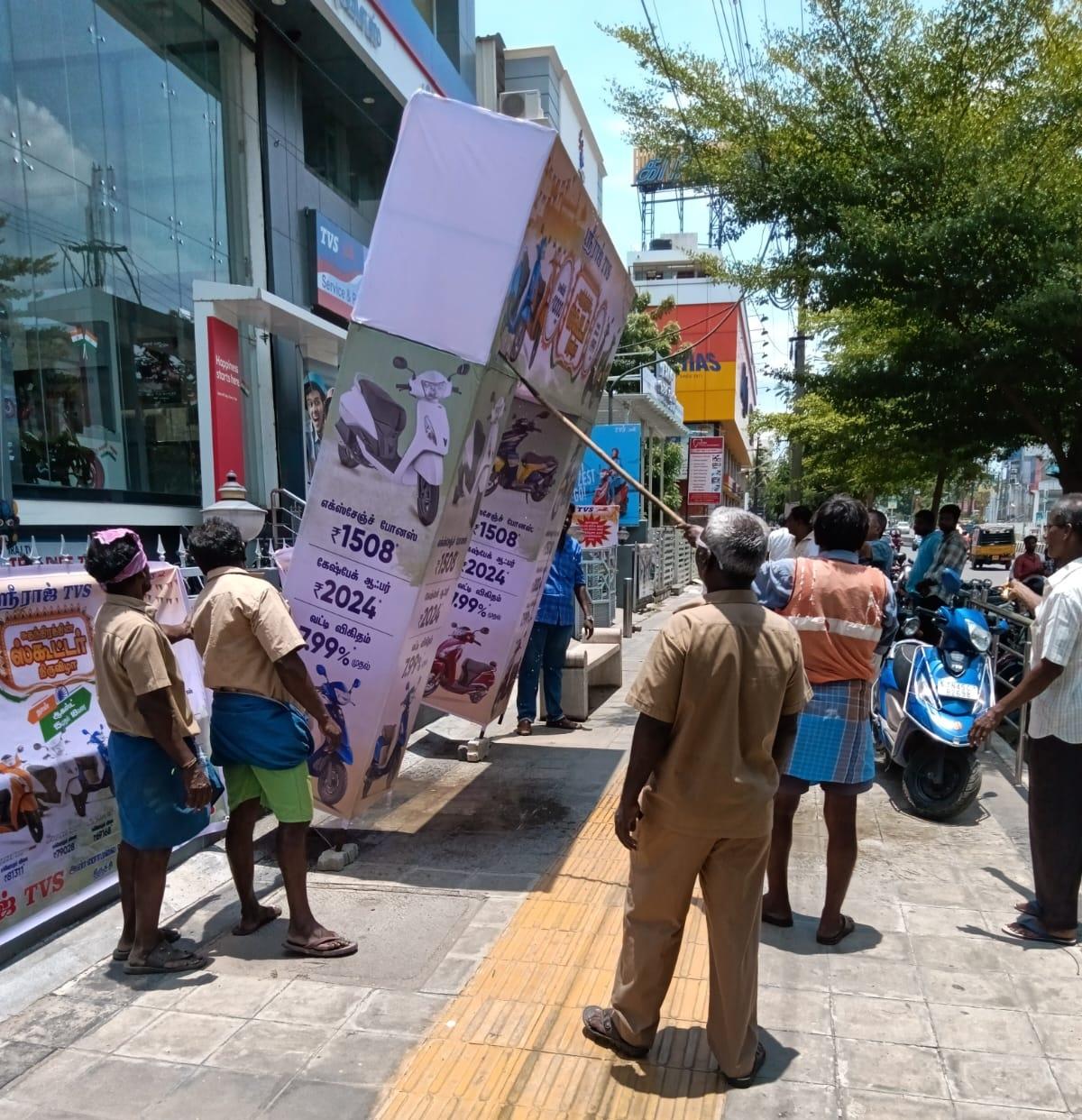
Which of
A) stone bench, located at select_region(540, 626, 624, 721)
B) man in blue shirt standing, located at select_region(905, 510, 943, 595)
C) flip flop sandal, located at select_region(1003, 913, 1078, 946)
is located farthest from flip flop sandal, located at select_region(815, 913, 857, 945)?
man in blue shirt standing, located at select_region(905, 510, 943, 595)

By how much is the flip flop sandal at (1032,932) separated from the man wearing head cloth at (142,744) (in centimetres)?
327

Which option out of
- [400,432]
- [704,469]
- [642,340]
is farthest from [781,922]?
[704,469]

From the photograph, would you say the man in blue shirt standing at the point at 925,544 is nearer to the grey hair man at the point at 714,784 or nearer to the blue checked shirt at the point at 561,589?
the blue checked shirt at the point at 561,589

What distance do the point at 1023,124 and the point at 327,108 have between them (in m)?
11.1

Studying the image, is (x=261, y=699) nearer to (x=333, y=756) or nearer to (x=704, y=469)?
(x=333, y=756)

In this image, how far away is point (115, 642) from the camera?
10.6 ft

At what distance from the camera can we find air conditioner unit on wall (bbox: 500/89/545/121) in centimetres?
1670

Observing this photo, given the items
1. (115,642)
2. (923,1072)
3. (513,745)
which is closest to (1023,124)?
(513,745)

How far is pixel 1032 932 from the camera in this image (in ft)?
12.1

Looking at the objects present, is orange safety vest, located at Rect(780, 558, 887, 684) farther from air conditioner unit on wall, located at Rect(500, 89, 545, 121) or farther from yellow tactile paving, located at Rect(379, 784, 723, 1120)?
air conditioner unit on wall, located at Rect(500, 89, 545, 121)

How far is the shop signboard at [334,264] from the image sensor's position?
13.4 meters

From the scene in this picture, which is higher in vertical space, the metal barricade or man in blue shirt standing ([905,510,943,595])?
man in blue shirt standing ([905,510,943,595])

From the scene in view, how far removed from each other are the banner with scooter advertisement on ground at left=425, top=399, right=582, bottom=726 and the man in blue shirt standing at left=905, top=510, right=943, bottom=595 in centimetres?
431

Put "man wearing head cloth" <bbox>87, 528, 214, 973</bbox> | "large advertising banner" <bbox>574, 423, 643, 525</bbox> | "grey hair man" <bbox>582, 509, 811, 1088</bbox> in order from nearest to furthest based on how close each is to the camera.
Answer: "grey hair man" <bbox>582, 509, 811, 1088</bbox>
"man wearing head cloth" <bbox>87, 528, 214, 973</bbox>
"large advertising banner" <bbox>574, 423, 643, 525</bbox>
